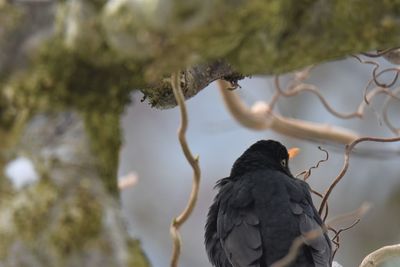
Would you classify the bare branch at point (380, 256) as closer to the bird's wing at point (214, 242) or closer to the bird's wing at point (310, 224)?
the bird's wing at point (310, 224)

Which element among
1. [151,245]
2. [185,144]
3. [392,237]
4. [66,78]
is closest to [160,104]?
[185,144]

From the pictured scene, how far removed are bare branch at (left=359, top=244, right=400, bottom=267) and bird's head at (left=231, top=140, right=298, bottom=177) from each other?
3.38ft

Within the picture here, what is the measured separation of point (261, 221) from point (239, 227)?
0.37 ft

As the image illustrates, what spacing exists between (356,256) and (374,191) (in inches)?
34.0

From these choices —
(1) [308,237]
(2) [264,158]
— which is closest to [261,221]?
(2) [264,158]

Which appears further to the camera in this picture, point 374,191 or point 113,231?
point 374,191

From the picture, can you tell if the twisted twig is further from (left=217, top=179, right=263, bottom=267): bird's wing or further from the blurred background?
the blurred background

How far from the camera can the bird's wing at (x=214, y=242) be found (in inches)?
143

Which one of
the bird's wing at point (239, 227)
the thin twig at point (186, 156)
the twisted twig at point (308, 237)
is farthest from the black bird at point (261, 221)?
the thin twig at point (186, 156)

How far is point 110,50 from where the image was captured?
4.60 ft

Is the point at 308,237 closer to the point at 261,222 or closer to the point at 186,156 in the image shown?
the point at 186,156

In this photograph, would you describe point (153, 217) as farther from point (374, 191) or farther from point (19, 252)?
point (19, 252)

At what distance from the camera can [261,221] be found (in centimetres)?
353

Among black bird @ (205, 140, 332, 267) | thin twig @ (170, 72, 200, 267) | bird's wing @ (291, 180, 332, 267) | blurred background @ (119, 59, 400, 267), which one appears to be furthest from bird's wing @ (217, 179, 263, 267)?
blurred background @ (119, 59, 400, 267)
